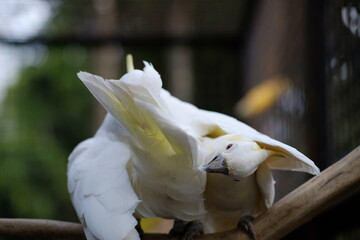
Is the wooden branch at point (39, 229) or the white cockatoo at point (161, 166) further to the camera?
the wooden branch at point (39, 229)

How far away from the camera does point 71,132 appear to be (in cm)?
603

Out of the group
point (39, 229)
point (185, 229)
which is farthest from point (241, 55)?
point (39, 229)

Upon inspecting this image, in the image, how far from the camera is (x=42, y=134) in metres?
4.64

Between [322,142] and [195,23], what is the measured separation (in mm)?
1266

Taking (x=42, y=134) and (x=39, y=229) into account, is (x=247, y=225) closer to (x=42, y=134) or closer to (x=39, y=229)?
(x=39, y=229)

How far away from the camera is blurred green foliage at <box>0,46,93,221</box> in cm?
404

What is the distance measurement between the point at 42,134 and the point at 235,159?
390 centimetres

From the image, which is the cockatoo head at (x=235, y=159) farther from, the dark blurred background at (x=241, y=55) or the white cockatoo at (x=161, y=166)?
the dark blurred background at (x=241, y=55)

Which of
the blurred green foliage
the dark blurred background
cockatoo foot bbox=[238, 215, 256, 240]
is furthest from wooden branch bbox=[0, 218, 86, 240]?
the blurred green foliage

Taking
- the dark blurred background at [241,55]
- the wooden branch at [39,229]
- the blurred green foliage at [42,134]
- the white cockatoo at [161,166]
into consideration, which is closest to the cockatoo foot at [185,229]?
the white cockatoo at [161,166]

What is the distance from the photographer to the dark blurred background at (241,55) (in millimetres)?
1633

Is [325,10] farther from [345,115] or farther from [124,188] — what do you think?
[124,188]

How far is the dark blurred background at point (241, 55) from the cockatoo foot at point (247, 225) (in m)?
0.47

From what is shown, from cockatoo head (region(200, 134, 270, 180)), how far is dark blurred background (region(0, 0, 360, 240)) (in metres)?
0.57
